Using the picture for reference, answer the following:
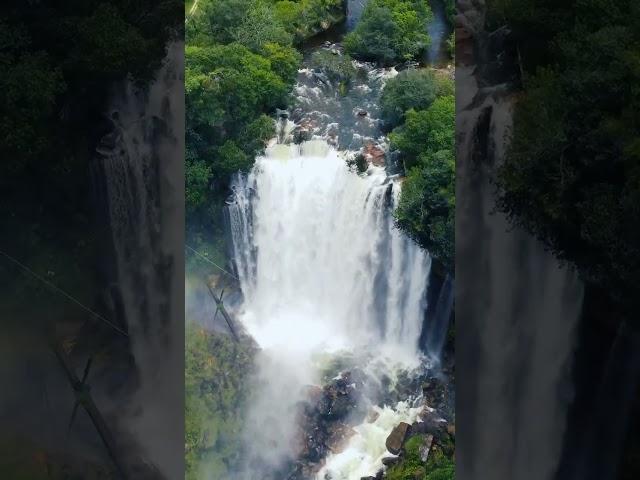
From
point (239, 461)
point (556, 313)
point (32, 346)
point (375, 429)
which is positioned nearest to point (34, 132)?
point (32, 346)

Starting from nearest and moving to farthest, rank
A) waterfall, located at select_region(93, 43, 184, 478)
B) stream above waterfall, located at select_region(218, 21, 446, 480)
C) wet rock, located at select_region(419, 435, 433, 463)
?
waterfall, located at select_region(93, 43, 184, 478)
wet rock, located at select_region(419, 435, 433, 463)
stream above waterfall, located at select_region(218, 21, 446, 480)

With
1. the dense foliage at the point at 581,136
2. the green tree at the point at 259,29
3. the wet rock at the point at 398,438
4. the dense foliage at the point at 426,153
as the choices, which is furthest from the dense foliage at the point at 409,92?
the wet rock at the point at 398,438

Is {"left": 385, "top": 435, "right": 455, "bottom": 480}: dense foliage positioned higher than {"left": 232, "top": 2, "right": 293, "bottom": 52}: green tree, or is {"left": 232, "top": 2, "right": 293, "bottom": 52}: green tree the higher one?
{"left": 232, "top": 2, "right": 293, "bottom": 52}: green tree

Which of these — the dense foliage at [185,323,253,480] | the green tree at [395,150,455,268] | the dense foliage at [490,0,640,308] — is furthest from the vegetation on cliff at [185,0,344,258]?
the dense foliage at [490,0,640,308]

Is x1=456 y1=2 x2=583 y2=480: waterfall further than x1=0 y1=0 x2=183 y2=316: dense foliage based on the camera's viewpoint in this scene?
Yes

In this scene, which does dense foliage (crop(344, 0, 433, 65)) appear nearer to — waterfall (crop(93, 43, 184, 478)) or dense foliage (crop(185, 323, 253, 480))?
waterfall (crop(93, 43, 184, 478))

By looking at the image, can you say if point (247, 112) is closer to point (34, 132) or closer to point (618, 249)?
point (34, 132)

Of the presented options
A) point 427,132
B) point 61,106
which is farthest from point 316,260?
point 61,106
